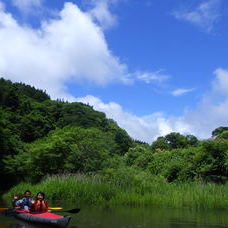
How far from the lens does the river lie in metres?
12.7

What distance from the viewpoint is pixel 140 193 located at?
1931 cm

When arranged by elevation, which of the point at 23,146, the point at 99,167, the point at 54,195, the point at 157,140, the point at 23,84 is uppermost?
the point at 23,84

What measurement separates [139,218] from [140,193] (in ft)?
17.1

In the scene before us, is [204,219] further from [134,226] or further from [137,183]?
[137,183]

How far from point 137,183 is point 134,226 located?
7.51 meters

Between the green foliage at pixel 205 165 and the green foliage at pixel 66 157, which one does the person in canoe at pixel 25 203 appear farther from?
the green foliage at pixel 205 165

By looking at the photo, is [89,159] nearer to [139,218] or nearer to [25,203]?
[25,203]

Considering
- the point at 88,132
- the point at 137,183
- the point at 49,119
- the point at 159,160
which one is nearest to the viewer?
the point at 137,183

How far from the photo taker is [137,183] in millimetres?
19812

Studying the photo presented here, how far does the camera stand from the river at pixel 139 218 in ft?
41.8

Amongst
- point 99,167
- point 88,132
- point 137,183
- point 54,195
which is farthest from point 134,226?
point 88,132

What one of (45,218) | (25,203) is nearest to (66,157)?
(25,203)

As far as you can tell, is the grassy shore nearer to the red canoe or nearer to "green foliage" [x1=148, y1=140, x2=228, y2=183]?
"green foliage" [x1=148, y1=140, x2=228, y2=183]

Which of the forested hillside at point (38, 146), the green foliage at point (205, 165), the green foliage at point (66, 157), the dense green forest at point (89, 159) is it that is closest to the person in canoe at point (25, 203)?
the dense green forest at point (89, 159)
